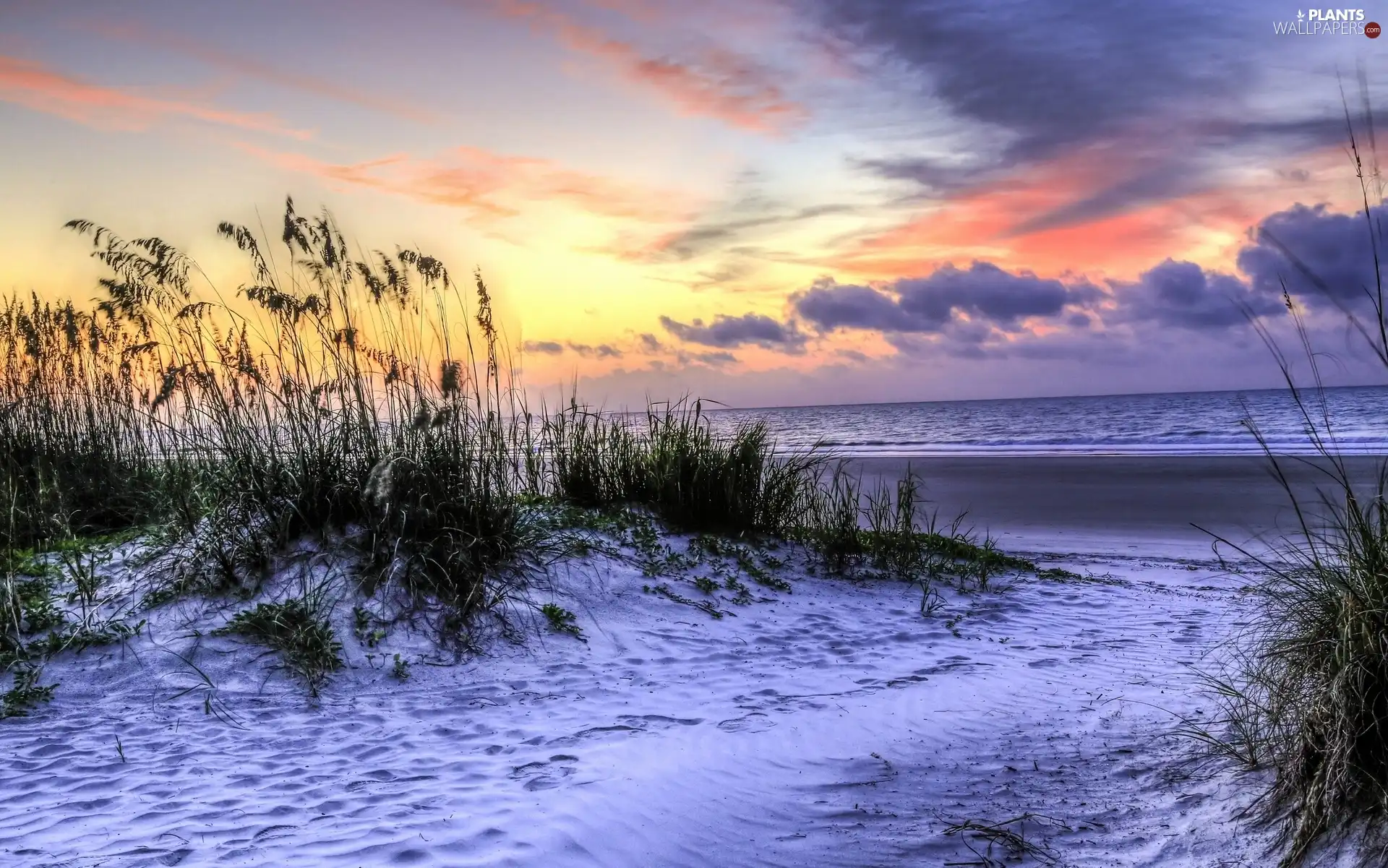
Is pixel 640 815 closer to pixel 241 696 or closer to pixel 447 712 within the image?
pixel 447 712

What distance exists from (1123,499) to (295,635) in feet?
44.2

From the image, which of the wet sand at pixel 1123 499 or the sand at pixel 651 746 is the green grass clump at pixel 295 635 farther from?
the wet sand at pixel 1123 499

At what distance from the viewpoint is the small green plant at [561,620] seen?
19.5 ft

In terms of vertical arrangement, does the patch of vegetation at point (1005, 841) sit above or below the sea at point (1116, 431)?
below

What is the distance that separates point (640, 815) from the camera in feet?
11.9

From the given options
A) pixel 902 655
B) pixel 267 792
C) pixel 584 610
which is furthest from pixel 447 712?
pixel 902 655

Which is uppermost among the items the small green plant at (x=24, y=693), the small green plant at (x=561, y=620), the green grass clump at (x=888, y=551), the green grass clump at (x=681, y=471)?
the green grass clump at (x=681, y=471)

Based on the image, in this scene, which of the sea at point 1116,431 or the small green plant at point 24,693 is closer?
the small green plant at point 24,693

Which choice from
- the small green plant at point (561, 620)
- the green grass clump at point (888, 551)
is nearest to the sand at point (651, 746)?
the small green plant at point (561, 620)

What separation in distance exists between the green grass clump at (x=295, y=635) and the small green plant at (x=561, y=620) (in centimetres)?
138

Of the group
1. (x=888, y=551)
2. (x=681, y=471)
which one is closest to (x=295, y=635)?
(x=681, y=471)

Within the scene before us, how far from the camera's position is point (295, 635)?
5.23 metres

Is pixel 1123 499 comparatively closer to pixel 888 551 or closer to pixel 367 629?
pixel 888 551

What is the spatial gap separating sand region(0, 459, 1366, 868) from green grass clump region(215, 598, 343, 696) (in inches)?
3.6
